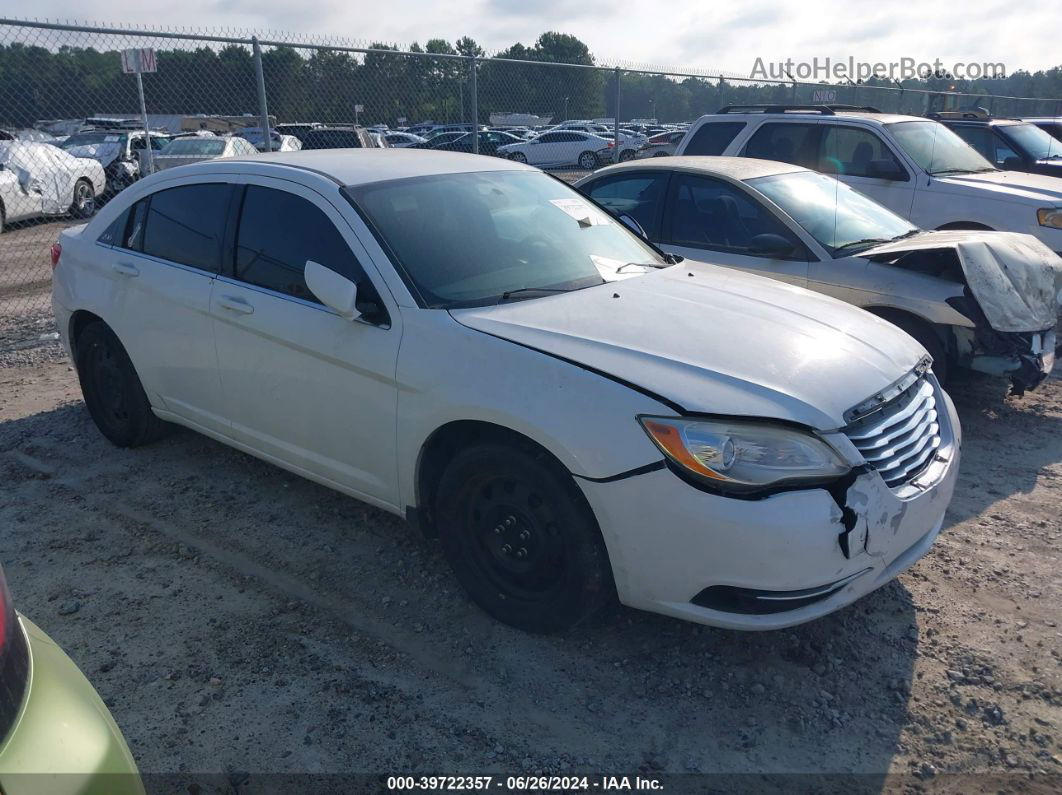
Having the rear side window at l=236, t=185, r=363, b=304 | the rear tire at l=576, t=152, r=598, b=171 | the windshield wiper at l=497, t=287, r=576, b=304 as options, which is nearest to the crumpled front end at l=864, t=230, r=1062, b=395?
the windshield wiper at l=497, t=287, r=576, b=304

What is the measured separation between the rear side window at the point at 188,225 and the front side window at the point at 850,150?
6.20 metres

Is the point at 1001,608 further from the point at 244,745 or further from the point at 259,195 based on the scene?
the point at 259,195

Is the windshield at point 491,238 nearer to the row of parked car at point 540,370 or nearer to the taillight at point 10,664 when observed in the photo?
the row of parked car at point 540,370

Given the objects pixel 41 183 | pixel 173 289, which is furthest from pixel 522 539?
pixel 41 183

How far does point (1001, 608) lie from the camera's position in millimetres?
3510

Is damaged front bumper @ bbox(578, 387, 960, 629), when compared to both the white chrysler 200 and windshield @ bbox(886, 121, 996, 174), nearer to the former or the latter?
the white chrysler 200

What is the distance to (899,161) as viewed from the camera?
26.9 feet

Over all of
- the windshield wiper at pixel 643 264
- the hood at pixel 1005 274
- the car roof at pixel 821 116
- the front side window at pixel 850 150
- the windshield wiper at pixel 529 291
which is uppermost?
the car roof at pixel 821 116

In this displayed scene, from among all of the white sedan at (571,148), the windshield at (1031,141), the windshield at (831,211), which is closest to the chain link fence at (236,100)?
the windshield at (1031,141)

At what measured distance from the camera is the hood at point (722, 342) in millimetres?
2883

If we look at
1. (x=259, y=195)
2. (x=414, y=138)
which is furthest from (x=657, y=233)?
(x=414, y=138)

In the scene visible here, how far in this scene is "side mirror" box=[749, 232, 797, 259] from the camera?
548 cm

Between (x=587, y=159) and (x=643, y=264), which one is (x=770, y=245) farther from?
(x=587, y=159)

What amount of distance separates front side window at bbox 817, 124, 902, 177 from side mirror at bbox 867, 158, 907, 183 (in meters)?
0.05
